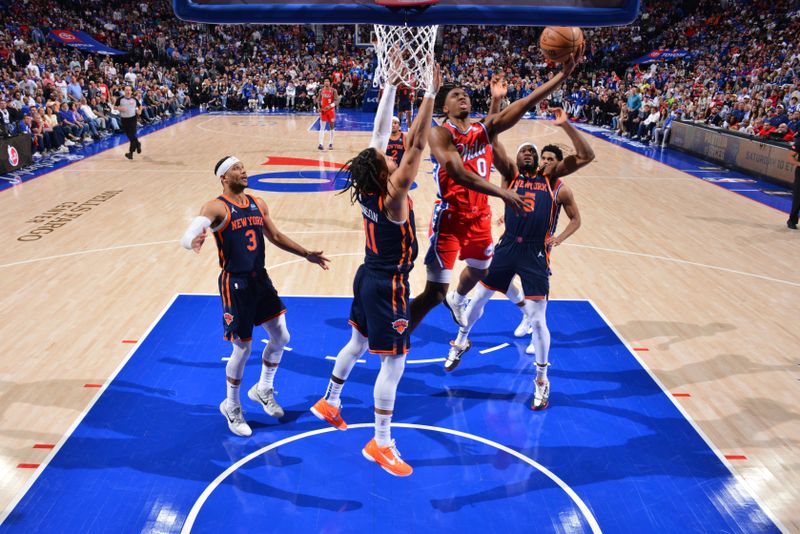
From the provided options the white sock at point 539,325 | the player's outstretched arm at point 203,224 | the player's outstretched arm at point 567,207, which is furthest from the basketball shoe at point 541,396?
the player's outstretched arm at point 203,224

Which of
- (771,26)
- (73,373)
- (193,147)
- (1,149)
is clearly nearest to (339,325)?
(73,373)

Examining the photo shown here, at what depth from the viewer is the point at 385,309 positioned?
13.4 ft

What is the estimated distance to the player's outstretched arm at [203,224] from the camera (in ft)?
13.0

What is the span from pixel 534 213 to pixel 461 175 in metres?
1.00

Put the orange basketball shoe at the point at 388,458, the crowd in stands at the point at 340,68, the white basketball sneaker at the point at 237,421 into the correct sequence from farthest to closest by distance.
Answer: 1. the crowd in stands at the point at 340,68
2. the white basketball sneaker at the point at 237,421
3. the orange basketball shoe at the point at 388,458

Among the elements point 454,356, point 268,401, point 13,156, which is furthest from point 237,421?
point 13,156

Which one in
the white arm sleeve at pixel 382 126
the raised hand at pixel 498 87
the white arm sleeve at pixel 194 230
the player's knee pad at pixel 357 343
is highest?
the raised hand at pixel 498 87

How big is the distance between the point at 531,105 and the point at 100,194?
31.9 ft

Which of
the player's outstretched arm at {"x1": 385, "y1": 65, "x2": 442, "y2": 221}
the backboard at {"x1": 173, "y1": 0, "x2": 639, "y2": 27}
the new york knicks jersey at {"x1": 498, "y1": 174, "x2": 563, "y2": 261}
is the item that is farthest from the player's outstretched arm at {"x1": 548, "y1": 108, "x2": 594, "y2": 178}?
the player's outstretched arm at {"x1": 385, "y1": 65, "x2": 442, "y2": 221}

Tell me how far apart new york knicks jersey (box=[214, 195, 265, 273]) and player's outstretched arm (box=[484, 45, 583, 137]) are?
1.78 meters

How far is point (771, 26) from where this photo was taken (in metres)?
25.7

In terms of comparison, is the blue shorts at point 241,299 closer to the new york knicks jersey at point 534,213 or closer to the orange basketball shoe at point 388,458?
the orange basketball shoe at point 388,458

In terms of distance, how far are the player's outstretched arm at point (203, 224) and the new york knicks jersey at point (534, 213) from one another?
211 centimetres

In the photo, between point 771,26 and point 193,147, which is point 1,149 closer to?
point 193,147
